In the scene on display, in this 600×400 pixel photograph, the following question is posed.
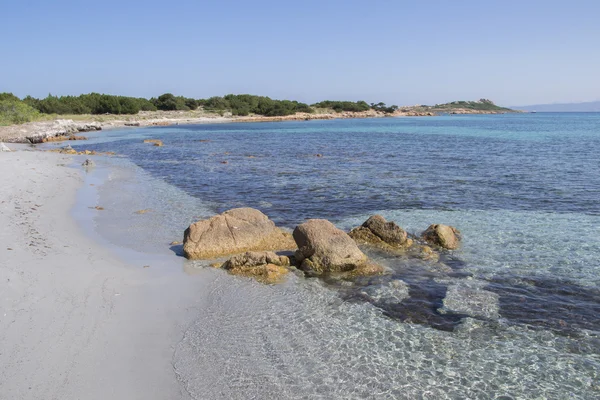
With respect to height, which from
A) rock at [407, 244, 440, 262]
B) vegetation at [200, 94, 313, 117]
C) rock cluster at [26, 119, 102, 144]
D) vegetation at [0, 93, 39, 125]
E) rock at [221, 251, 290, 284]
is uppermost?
vegetation at [200, 94, 313, 117]

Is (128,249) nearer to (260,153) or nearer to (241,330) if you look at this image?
(241,330)

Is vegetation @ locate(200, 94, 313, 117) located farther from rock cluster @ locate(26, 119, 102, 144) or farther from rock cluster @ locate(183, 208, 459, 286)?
rock cluster @ locate(183, 208, 459, 286)

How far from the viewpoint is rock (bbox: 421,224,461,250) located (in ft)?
42.4

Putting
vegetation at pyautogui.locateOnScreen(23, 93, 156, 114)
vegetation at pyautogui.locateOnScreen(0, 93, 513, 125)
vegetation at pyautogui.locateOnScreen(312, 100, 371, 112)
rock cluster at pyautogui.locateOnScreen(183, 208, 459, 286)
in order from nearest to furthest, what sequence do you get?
rock cluster at pyautogui.locateOnScreen(183, 208, 459, 286), vegetation at pyautogui.locateOnScreen(0, 93, 513, 125), vegetation at pyautogui.locateOnScreen(23, 93, 156, 114), vegetation at pyautogui.locateOnScreen(312, 100, 371, 112)

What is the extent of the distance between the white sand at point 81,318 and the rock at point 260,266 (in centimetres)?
112

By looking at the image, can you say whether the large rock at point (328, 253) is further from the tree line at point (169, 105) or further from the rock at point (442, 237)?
the tree line at point (169, 105)

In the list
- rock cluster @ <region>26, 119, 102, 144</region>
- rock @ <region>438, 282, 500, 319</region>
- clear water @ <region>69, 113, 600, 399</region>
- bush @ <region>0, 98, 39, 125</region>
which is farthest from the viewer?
bush @ <region>0, 98, 39, 125</region>

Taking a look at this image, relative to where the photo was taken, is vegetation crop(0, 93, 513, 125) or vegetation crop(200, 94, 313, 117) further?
vegetation crop(200, 94, 313, 117)

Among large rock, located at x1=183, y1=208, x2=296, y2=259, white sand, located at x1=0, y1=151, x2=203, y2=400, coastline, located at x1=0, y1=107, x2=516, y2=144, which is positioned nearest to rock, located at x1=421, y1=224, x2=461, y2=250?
large rock, located at x1=183, y1=208, x2=296, y2=259

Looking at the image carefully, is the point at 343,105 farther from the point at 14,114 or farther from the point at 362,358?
the point at 362,358

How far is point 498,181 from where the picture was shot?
2403cm

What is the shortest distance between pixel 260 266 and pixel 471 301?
5.06 meters

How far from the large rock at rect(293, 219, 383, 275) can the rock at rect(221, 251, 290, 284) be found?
1.97ft

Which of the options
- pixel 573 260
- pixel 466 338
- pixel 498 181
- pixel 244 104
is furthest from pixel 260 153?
pixel 244 104
